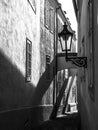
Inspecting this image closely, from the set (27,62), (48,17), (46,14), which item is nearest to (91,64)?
(27,62)

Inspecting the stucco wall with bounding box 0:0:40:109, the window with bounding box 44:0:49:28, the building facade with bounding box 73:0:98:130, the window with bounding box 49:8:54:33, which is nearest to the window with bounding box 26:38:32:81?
the stucco wall with bounding box 0:0:40:109

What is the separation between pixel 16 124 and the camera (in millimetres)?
9359

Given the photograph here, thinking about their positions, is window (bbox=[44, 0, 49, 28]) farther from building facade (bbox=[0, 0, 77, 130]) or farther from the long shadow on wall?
the long shadow on wall

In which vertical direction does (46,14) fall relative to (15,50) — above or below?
above

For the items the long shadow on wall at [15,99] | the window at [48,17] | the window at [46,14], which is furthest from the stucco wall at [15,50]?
the window at [48,17]

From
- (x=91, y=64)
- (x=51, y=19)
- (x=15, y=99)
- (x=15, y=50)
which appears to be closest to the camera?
(x=91, y=64)

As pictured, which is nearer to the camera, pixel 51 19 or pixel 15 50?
pixel 15 50

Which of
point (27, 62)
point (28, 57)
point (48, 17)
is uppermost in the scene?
point (48, 17)

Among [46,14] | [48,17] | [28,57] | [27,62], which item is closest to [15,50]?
[27,62]

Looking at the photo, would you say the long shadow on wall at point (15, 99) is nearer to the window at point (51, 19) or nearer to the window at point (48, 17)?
the window at point (48, 17)

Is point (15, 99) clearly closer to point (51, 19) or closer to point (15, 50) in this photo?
point (15, 50)

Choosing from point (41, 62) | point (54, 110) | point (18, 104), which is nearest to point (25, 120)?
point (18, 104)

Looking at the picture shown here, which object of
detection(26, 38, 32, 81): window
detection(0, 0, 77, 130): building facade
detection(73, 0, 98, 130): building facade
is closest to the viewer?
detection(73, 0, 98, 130): building facade

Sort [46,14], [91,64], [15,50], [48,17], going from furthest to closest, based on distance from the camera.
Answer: [48,17]
[46,14]
[15,50]
[91,64]
